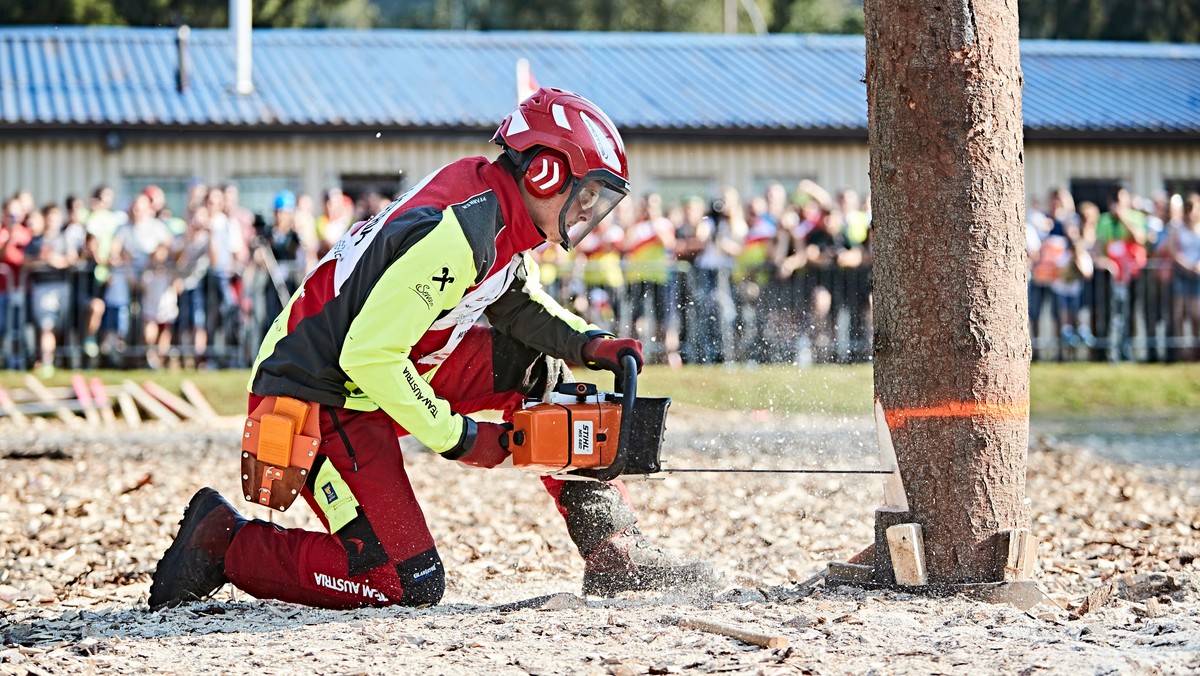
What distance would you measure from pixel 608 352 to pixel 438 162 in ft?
51.9

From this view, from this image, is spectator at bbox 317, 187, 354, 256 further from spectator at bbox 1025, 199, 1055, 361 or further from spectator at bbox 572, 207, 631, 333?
spectator at bbox 1025, 199, 1055, 361

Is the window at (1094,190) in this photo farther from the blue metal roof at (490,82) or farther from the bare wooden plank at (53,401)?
the bare wooden plank at (53,401)

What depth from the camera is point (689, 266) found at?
1452 centimetres

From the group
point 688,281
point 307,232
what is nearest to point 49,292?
point 307,232

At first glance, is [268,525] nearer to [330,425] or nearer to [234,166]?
[330,425]

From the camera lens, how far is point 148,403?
12.9 meters

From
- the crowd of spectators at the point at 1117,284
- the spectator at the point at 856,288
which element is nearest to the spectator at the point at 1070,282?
the crowd of spectators at the point at 1117,284

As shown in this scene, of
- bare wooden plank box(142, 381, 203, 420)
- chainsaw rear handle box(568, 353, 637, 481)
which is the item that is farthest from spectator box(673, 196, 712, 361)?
chainsaw rear handle box(568, 353, 637, 481)

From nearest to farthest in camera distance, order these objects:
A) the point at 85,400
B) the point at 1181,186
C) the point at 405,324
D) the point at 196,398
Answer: the point at 405,324
the point at 85,400
the point at 196,398
the point at 1181,186

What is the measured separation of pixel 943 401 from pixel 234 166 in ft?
55.6

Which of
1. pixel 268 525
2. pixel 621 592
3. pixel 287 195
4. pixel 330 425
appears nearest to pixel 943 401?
pixel 621 592

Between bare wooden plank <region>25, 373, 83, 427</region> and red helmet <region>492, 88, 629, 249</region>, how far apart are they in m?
8.93

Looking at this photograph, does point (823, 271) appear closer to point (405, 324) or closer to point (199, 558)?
point (199, 558)

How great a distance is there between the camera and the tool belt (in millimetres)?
4672
